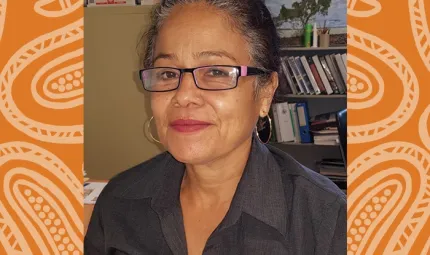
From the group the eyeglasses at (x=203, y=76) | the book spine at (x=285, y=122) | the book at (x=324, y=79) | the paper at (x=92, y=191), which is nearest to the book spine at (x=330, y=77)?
the book at (x=324, y=79)

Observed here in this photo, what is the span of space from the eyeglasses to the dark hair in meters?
0.06

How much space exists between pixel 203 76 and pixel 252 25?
7.9 inches

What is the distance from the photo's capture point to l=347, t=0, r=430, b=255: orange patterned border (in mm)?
464

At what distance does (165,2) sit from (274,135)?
7.89ft

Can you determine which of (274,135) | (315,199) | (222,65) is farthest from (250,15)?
(274,135)

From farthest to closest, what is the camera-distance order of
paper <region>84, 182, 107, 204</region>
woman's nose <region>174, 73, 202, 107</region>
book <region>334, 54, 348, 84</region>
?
book <region>334, 54, 348, 84</region> → paper <region>84, 182, 107, 204</region> → woman's nose <region>174, 73, 202, 107</region>

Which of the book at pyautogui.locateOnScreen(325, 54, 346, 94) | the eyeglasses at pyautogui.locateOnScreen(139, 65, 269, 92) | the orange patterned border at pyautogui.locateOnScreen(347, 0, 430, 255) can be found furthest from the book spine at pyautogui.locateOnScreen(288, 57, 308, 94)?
the orange patterned border at pyautogui.locateOnScreen(347, 0, 430, 255)

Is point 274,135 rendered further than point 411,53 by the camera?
Yes

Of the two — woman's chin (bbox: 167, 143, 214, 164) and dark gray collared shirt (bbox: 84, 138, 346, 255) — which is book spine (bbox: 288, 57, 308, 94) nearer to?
dark gray collared shirt (bbox: 84, 138, 346, 255)

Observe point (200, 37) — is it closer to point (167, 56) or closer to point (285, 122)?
point (167, 56)

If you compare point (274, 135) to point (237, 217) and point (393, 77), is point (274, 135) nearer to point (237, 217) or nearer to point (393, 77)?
point (237, 217)

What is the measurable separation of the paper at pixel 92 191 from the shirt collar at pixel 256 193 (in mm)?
709

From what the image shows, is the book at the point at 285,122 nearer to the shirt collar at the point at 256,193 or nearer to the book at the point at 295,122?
the book at the point at 295,122

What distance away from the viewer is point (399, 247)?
493 mm
